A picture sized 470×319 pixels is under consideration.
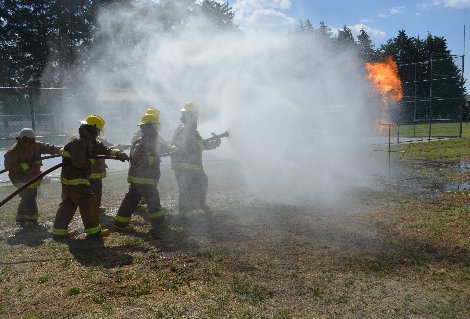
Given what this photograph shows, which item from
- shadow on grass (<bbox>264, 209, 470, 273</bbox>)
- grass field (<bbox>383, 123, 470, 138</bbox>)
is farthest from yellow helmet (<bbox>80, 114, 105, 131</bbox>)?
grass field (<bbox>383, 123, 470, 138</bbox>)

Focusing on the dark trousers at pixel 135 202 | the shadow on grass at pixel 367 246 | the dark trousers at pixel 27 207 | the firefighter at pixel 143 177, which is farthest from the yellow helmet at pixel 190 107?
the dark trousers at pixel 27 207

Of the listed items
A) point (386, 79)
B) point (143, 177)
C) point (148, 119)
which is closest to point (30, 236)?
point (143, 177)

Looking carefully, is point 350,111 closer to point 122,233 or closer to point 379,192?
point 379,192

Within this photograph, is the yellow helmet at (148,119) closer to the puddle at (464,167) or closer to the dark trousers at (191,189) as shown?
the dark trousers at (191,189)

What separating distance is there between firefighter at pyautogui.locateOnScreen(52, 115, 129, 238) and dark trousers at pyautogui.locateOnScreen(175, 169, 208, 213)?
1.52 metres

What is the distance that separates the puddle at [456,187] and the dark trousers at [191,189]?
5.48 meters

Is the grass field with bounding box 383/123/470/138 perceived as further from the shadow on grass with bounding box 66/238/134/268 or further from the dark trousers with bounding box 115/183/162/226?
the shadow on grass with bounding box 66/238/134/268

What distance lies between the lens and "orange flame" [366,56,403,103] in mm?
21545

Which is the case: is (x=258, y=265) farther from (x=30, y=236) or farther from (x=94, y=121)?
(x=30, y=236)

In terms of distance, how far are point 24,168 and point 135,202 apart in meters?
2.11

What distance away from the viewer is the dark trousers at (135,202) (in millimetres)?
7098

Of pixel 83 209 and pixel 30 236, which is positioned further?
pixel 30 236

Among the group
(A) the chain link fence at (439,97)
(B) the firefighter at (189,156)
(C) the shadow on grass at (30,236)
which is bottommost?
(C) the shadow on grass at (30,236)

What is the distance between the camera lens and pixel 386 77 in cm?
2189
